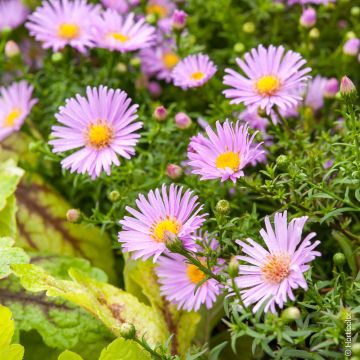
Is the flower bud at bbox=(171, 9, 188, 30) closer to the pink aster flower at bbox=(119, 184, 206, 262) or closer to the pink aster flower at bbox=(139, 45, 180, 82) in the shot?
the pink aster flower at bbox=(139, 45, 180, 82)

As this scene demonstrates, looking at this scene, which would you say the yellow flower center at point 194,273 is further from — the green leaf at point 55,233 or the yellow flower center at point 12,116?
the yellow flower center at point 12,116

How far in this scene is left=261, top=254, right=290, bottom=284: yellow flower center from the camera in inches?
34.1

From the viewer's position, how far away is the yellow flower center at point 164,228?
94cm

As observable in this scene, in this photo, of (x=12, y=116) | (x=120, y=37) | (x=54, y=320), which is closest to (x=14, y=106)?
(x=12, y=116)

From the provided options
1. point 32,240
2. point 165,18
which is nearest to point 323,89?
point 165,18

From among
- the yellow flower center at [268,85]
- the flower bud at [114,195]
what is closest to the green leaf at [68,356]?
the flower bud at [114,195]

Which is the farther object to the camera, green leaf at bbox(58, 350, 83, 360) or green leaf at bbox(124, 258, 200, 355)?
green leaf at bbox(124, 258, 200, 355)

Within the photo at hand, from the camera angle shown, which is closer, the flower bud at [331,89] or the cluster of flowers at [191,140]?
the cluster of flowers at [191,140]

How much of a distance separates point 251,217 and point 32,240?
1.66 ft

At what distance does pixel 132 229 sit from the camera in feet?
3.15

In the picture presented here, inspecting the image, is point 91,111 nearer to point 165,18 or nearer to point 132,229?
point 132,229

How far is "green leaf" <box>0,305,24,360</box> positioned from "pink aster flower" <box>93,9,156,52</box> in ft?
1.93

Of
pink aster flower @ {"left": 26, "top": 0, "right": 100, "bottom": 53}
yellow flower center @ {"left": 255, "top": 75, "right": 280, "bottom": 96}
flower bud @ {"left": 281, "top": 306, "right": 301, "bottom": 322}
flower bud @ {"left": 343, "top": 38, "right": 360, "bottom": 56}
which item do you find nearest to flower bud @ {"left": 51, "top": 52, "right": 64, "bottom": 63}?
pink aster flower @ {"left": 26, "top": 0, "right": 100, "bottom": 53}

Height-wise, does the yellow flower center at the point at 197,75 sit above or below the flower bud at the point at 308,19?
below
